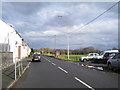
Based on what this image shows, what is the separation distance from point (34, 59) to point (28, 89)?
25.6 meters

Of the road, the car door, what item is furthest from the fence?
the car door

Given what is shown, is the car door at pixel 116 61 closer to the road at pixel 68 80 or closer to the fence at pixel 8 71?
the road at pixel 68 80

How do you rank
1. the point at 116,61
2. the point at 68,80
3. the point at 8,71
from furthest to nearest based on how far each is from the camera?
the point at 116,61 → the point at 8,71 → the point at 68,80

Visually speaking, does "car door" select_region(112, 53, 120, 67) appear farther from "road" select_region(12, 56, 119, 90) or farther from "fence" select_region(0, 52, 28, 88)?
"fence" select_region(0, 52, 28, 88)

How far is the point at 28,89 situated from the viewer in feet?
26.5

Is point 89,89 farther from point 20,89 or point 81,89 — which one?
point 20,89

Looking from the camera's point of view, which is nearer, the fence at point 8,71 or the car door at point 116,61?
the fence at point 8,71

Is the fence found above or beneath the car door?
beneath

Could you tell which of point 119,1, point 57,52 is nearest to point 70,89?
point 119,1

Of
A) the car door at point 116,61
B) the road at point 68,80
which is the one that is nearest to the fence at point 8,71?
the road at point 68,80

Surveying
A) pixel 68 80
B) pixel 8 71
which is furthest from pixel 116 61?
pixel 8 71

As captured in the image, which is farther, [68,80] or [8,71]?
[8,71]

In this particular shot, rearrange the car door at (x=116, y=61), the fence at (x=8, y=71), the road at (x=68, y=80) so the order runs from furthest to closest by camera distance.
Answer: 1. the car door at (x=116, y=61)
2. the fence at (x=8, y=71)
3. the road at (x=68, y=80)

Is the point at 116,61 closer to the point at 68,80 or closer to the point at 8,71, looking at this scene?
the point at 68,80
